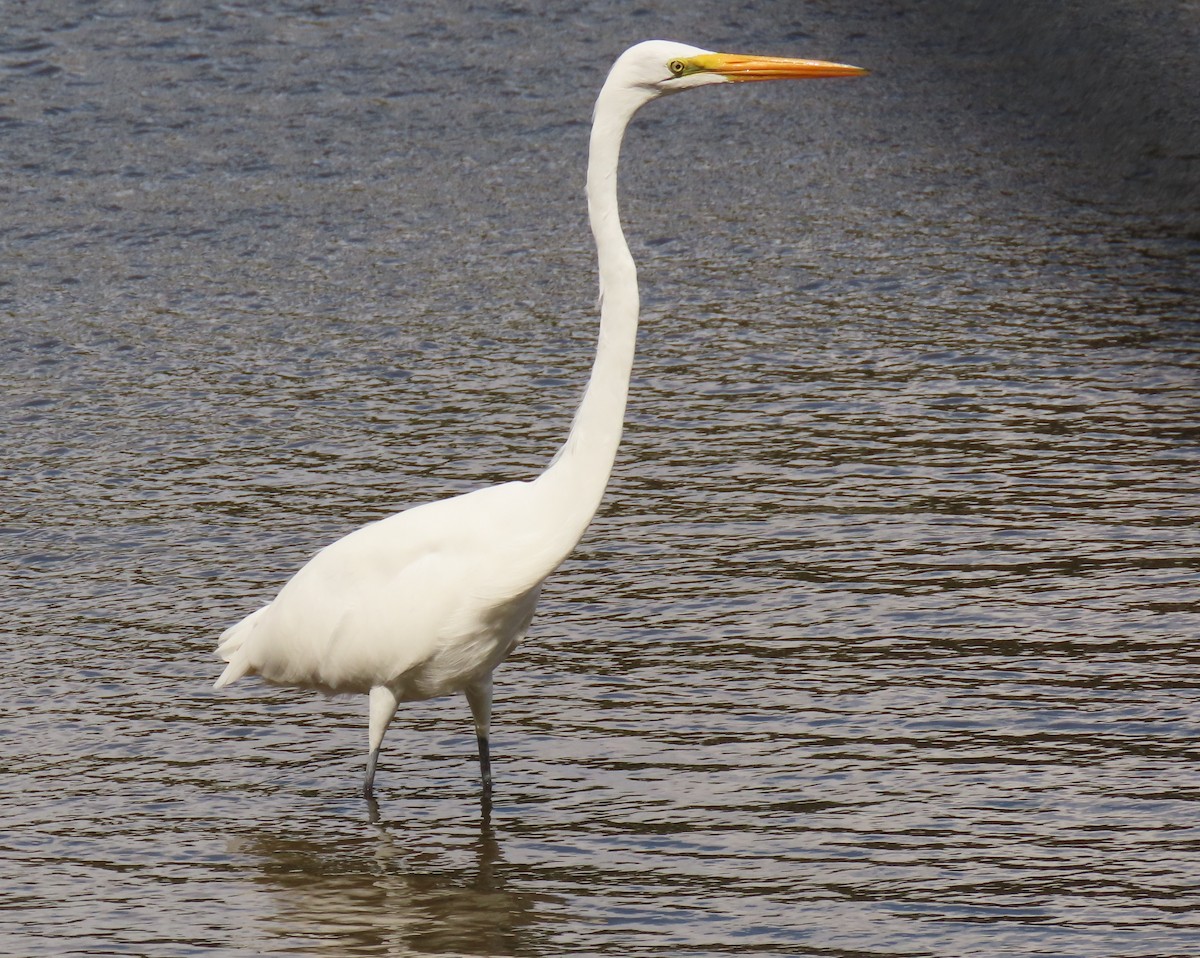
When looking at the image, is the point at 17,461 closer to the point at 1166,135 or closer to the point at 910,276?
the point at 910,276

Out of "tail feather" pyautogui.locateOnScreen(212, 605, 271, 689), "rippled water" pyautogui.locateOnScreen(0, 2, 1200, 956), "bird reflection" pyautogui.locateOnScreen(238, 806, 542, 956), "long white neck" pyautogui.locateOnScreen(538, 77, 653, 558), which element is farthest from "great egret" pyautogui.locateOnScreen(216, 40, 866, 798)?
"rippled water" pyautogui.locateOnScreen(0, 2, 1200, 956)

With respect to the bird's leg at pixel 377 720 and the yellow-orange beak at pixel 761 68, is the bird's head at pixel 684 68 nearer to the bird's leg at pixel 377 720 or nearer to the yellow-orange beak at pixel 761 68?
the yellow-orange beak at pixel 761 68

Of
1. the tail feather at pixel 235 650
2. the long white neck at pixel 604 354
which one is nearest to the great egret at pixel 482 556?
the long white neck at pixel 604 354

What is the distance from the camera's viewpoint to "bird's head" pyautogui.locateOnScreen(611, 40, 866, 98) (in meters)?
5.84

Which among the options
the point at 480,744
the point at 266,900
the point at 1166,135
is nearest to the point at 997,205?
the point at 1166,135

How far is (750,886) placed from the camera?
5668mm

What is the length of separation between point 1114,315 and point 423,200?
5037mm

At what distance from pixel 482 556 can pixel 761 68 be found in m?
1.85

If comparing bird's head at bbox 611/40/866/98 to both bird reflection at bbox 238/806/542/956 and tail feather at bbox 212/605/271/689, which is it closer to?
tail feather at bbox 212/605/271/689

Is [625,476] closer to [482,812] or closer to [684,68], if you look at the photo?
[482,812]

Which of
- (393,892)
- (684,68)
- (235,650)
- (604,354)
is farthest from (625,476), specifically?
(393,892)

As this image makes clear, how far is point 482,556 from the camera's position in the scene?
599cm

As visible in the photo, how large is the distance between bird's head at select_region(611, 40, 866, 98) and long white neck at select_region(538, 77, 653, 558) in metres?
0.05

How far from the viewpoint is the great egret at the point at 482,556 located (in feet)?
19.2
